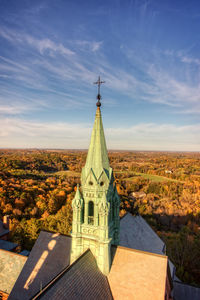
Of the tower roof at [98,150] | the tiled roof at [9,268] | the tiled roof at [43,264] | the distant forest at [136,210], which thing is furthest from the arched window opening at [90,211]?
the distant forest at [136,210]

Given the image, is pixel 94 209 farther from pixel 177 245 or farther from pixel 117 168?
pixel 117 168

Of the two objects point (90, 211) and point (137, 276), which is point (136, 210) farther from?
point (90, 211)

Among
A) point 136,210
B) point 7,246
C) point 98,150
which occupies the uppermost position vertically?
point 98,150

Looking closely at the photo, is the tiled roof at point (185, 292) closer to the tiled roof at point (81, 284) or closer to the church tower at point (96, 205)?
the tiled roof at point (81, 284)

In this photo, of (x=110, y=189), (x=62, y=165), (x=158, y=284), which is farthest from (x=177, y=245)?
(x=62, y=165)

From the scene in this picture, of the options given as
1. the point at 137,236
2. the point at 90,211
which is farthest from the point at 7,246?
the point at 90,211

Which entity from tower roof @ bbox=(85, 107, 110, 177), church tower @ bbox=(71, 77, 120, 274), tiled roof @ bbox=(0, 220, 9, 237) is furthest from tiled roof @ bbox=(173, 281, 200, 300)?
tiled roof @ bbox=(0, 220, 9, 237)
